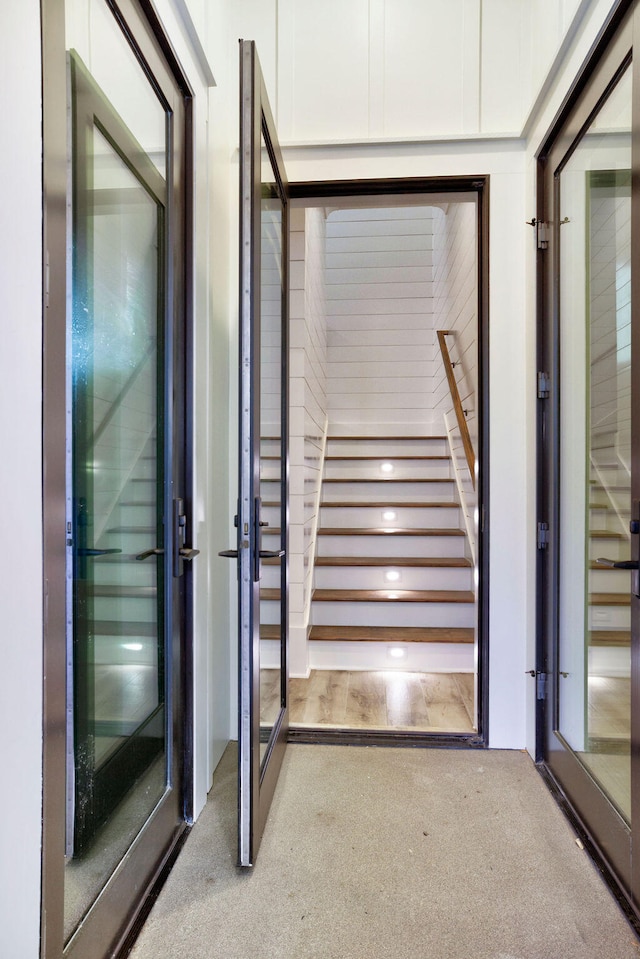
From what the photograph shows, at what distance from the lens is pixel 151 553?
5.27 ft

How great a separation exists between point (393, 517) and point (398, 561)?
0.46m

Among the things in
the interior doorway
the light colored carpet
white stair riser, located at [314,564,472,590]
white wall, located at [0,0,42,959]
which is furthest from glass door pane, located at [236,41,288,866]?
white stair riser, located at [314,564,472,590]

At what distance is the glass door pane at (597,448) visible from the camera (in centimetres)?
153

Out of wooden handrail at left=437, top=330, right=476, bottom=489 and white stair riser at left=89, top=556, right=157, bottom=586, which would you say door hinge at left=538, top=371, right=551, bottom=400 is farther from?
white stair riser at left=89, top=556, right=157, bottom=586

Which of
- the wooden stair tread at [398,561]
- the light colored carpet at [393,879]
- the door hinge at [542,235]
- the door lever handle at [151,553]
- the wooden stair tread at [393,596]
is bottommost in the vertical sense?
the light colored carpet at [393,879]

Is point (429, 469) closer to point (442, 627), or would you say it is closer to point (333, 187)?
point (442, 627)

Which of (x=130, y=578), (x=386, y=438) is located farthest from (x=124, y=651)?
(x=386, y=438)

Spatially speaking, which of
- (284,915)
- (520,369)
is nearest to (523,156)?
(520,369)

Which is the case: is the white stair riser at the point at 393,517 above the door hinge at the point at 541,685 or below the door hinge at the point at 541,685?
above

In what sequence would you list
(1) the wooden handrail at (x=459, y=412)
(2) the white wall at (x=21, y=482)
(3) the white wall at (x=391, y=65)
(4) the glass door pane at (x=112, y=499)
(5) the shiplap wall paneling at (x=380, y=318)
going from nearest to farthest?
(2) the white wall at (x=21, y=482)
(4) the glass door pane at (x=112, y=499)
(3) the white wall at (x=391, y=65)
(1) the wooden handrail at (x=459, y=412)
(5) the shiplap wall paneling at (x=380, y=318)

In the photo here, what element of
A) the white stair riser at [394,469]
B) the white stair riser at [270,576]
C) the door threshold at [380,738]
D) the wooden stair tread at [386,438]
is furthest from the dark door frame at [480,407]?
the wooden stair tread at [386,438]

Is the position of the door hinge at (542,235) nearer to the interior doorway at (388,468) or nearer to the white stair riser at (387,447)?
the interior doorway at (388,468)

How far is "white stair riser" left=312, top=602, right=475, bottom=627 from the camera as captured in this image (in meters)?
3.31

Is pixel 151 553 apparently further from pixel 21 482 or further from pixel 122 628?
pixel 21 482
